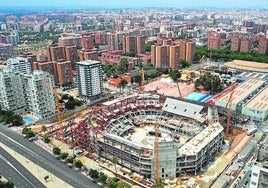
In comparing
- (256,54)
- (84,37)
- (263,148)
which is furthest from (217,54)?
(263,148)

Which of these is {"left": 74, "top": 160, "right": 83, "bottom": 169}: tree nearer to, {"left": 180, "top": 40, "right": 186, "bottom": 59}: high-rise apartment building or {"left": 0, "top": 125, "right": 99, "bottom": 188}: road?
{"left": 0, "top": 125, "right": 99, "bottom": 188}: road

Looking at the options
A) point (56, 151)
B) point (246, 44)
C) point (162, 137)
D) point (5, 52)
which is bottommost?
point (56, 151)

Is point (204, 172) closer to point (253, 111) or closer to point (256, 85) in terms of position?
point (253, 111)

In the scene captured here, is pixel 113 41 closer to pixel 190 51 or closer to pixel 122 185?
pixel 190 51

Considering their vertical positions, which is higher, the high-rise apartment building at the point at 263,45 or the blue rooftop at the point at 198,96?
the high-rise apartment building at the point at 263,45

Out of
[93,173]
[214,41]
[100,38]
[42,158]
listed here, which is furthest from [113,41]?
[93,173]

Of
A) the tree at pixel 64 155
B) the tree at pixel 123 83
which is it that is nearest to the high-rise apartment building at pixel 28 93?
the tree at pixel 64 155

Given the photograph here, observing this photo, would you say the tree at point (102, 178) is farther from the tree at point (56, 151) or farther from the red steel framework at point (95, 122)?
the tree at point (56, 151)
